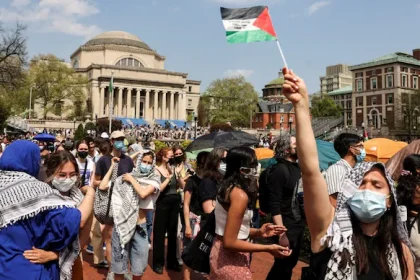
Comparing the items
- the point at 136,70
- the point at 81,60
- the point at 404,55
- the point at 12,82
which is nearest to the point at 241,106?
the point at 136,70

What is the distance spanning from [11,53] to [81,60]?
2273 inches

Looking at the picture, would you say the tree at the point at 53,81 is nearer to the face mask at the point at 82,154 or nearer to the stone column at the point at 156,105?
the stone column at the point at 156,105

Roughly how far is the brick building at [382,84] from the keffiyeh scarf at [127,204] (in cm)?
6891

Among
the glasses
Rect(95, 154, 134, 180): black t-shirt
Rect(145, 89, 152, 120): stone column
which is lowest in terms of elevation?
Rect(95, 154, 134, 180): black t-shirt

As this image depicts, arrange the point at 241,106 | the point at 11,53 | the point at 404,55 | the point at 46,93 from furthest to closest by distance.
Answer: the point at 241,106, the point at 404,55, the point at 46,93, the point at 11,53

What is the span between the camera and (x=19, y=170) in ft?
9.59

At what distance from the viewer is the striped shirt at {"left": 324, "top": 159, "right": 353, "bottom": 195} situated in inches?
166

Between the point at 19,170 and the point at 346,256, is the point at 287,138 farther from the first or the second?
the point at 19,170

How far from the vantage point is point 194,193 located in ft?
19.4

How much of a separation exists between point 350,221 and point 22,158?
2238mm

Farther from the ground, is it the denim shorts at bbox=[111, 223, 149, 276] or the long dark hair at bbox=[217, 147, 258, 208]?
the long dark hair at bbox=[217, 147, 258, 208]

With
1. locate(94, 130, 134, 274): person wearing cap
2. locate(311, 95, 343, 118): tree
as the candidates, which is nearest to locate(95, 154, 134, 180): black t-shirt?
locate(94, 130, 134, 274): person wearing cap

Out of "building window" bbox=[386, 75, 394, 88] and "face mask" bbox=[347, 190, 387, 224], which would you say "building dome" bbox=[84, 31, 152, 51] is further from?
"face mask" bbox=[347, 190, 387, 224]

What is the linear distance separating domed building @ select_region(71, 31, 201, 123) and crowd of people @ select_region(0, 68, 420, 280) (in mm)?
73225
